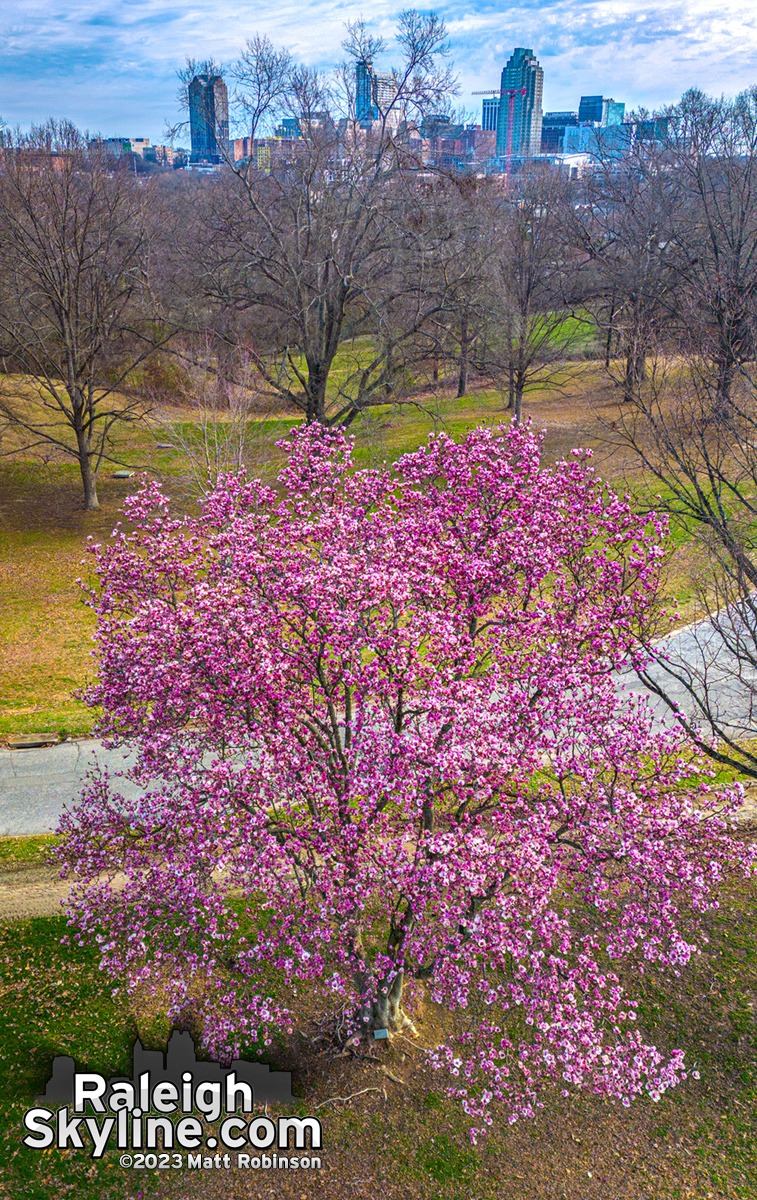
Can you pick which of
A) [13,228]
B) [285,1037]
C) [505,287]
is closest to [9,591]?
[13,228]

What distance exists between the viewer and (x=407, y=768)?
249 inches

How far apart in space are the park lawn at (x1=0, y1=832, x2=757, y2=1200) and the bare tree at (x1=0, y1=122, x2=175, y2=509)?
2137 centimetres

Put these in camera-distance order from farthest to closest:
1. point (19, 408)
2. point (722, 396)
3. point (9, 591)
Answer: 1. point (19, 408)
2. point (9, 591)
3. point (722, 396)

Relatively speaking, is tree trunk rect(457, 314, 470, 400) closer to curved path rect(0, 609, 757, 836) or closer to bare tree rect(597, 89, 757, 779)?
bare tree rect(597, 89, 757, 779)

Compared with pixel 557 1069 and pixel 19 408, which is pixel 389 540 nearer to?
pixel 557 1069

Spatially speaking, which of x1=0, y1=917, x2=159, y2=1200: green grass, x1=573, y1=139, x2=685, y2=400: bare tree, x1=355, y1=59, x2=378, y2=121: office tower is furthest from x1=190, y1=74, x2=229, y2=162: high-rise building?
x1=0, y1=917, x2=159, y2=1200: green grass

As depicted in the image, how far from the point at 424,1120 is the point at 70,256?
2544cm

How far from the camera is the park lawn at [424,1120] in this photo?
687cm

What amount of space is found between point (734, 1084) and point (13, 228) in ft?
87.9

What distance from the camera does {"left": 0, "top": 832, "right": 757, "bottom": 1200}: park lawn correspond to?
6.87 m

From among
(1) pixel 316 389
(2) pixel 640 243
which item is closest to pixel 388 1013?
(1) pixel 316 389

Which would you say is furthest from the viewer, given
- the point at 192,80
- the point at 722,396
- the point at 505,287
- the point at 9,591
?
the point at 505,287

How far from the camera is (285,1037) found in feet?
27.3

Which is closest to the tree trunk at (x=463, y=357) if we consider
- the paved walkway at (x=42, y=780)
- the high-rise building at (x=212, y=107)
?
the high-rise building at (x=212, y=107)
